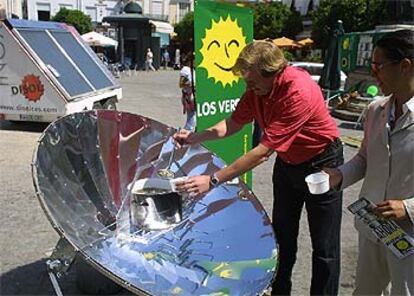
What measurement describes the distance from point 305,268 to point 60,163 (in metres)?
2.33

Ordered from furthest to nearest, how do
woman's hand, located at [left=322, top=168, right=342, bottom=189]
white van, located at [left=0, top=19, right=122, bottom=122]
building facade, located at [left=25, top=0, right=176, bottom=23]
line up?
building facade, located at [left=25, top=0, right=176, bottom=23], white van, located at [left=0, top=19, right=122, bottom=122], woman's hand, located at [left=322, top=168, right=342, bottom=189]

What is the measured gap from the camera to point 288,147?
3.12 m

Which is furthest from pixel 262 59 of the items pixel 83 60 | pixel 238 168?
pixel 83 60

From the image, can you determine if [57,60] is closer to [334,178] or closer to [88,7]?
[334,178]

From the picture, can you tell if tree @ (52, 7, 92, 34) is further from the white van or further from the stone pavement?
the stone pavement

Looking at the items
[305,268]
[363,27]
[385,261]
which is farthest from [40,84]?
[363,27]

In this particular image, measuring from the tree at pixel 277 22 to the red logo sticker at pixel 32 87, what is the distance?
135 ft

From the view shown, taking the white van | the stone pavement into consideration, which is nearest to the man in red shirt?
the stone pavement

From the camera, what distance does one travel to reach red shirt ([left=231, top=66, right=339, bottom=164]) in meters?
3.08

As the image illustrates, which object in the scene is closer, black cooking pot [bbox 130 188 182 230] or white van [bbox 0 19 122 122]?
black cooking pot [bbox 130 188 182 230]

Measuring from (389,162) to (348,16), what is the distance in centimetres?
4010

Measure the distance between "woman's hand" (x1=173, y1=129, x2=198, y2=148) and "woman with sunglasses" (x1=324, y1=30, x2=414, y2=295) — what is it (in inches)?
42.7

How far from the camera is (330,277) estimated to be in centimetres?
360

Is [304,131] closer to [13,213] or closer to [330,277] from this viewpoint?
[330,277]
